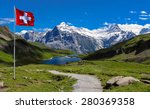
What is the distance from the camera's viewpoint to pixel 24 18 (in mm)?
50625

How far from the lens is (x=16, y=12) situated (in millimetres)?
50656

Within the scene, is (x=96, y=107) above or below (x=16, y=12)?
below

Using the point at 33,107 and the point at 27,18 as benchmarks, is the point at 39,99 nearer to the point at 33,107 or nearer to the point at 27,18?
the point at 33,107

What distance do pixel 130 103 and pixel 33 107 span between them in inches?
284

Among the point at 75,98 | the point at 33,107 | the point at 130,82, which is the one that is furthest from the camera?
the point at 130,82

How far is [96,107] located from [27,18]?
90.0 ft

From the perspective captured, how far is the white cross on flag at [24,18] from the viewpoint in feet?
165

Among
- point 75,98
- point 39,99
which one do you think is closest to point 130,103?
point 75,98

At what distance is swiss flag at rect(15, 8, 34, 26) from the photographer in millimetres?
50347

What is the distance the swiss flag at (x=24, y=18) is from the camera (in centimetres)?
5035

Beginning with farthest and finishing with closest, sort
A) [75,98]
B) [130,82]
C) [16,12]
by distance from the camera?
[16,12] < [130,82] < [75,98]

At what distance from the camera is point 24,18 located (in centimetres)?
5062

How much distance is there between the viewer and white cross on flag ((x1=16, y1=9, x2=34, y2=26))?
165 feet

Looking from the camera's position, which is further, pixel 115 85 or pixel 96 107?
pixel 115 85
